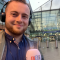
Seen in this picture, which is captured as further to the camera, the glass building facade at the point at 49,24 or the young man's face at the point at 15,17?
the glass building facade at the point at 49,24

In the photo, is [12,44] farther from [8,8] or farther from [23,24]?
[8,8]

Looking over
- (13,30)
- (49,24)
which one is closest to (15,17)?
(13,30)

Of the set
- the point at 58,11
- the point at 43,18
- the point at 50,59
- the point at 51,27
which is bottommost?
the point at 50,59

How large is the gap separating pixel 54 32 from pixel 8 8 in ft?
43.0

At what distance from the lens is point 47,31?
13.0m

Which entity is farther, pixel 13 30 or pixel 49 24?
pixel 49 24

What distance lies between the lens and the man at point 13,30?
26.0 inches

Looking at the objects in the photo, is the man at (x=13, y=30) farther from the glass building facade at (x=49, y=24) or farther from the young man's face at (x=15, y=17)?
the glass building facade at (x=49, y=24)

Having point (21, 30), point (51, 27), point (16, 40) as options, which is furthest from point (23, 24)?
point (51, 27)

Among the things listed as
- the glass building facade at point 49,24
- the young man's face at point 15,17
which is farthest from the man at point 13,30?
the glass building facade at point 49,24

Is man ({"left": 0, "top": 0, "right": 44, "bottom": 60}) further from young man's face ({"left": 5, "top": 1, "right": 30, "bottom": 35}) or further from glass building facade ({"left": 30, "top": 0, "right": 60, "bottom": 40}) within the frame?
glass building facade ({"left": 30, "top": 0, "right": 60, "bottom": 40})

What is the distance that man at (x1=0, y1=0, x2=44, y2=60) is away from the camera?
66 cm

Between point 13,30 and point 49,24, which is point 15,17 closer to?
point 13,30

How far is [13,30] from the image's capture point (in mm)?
675
